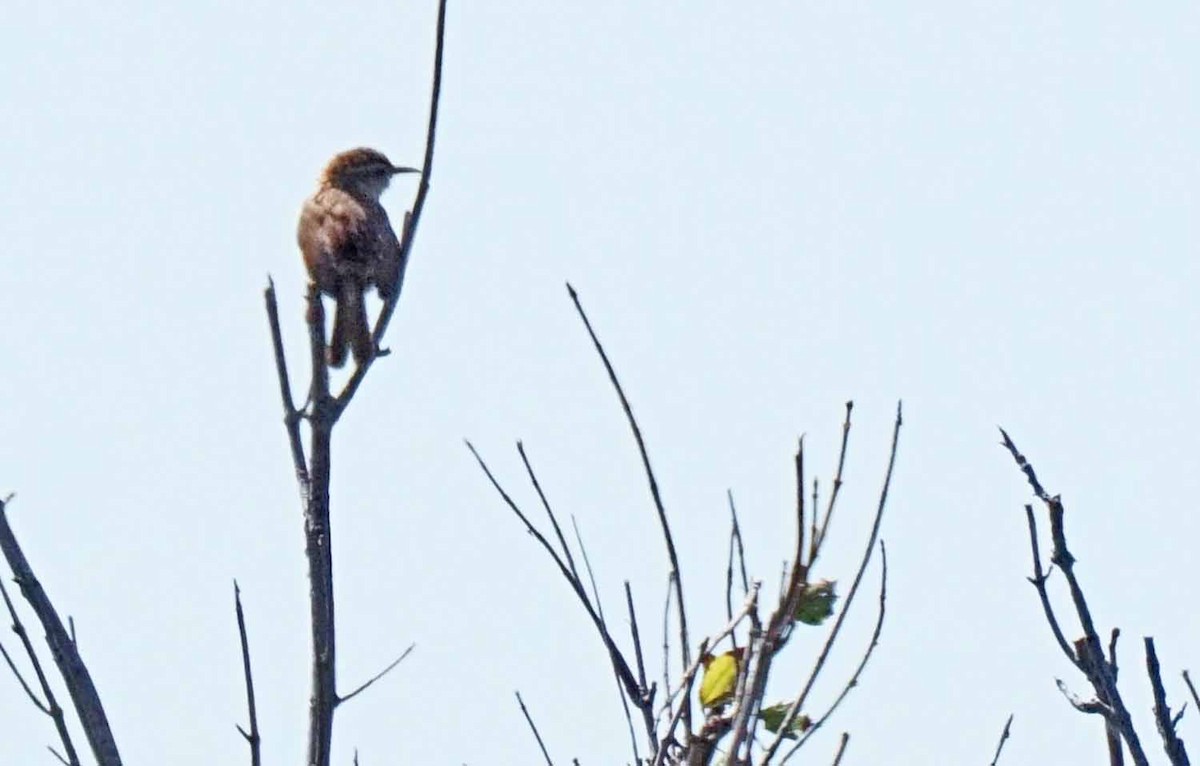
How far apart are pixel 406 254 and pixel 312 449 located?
0.64 m

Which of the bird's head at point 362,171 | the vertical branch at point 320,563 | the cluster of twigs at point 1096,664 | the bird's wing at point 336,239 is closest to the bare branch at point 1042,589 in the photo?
the cluster of twigs at point 1096,664

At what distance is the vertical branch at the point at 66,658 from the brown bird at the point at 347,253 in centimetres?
449

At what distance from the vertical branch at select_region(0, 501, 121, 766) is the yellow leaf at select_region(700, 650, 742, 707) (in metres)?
1.21

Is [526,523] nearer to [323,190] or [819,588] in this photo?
[819,588]

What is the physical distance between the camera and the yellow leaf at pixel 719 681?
12.7 feet

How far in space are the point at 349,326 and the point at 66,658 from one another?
5217 mm

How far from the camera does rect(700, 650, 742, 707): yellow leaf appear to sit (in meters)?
3.88

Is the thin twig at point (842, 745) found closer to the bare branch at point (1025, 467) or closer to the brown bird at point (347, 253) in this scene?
the bare branch at point (1025, 467)

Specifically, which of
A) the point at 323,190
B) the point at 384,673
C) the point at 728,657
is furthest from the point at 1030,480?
the point at 323,190

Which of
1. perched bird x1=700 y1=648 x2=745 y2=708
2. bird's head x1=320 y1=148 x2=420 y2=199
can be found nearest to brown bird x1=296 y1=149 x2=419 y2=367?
bird's head x1=320 y1=148 x2=420 y2=199

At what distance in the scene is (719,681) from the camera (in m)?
3.89

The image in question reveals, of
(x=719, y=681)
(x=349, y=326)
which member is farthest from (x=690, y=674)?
(x=349, y=326)

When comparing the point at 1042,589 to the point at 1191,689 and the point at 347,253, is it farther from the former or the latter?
the point at 347,253

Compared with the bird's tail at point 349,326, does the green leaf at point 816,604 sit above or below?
below
